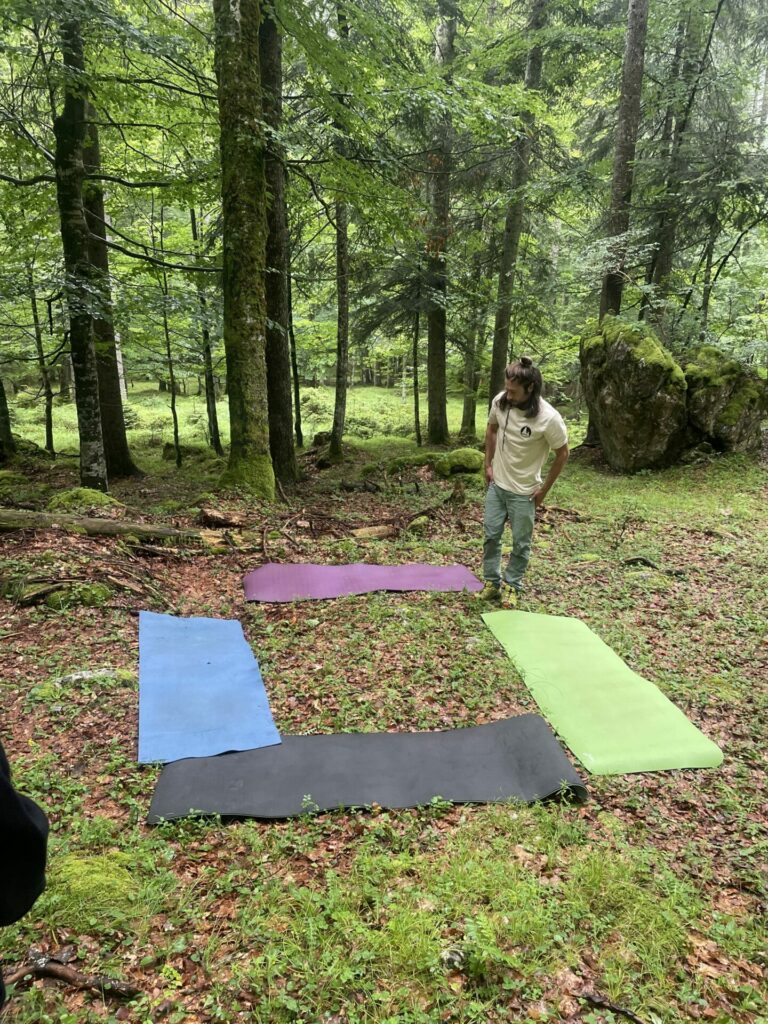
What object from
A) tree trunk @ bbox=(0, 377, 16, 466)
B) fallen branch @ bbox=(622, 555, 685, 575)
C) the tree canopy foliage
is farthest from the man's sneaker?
tree trunk @ bbox=(0, 377, 16, 466)

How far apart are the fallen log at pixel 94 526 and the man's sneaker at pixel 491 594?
3050 mm

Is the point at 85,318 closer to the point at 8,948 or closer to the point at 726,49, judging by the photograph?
the point at 8,948

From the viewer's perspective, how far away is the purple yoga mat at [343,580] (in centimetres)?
510

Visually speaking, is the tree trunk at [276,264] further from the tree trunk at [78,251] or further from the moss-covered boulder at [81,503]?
the moss-covered boulder at [81,503]

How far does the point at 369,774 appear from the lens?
2912mm

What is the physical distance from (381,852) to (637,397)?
31.8 ft

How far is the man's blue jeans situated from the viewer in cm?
478

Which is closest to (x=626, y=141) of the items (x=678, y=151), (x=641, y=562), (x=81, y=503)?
(x=678, y=151)

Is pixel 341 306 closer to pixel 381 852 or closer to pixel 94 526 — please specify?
pixel 94 526

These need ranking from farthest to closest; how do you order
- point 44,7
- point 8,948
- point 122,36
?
point 122,36 → point 44,7 → point 8,948

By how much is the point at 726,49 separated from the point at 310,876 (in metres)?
17.8

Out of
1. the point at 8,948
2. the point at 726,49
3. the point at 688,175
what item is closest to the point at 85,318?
the point at 8,948

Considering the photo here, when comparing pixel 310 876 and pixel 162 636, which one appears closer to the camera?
Result: pixel 310 876

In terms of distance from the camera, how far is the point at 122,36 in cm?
577
